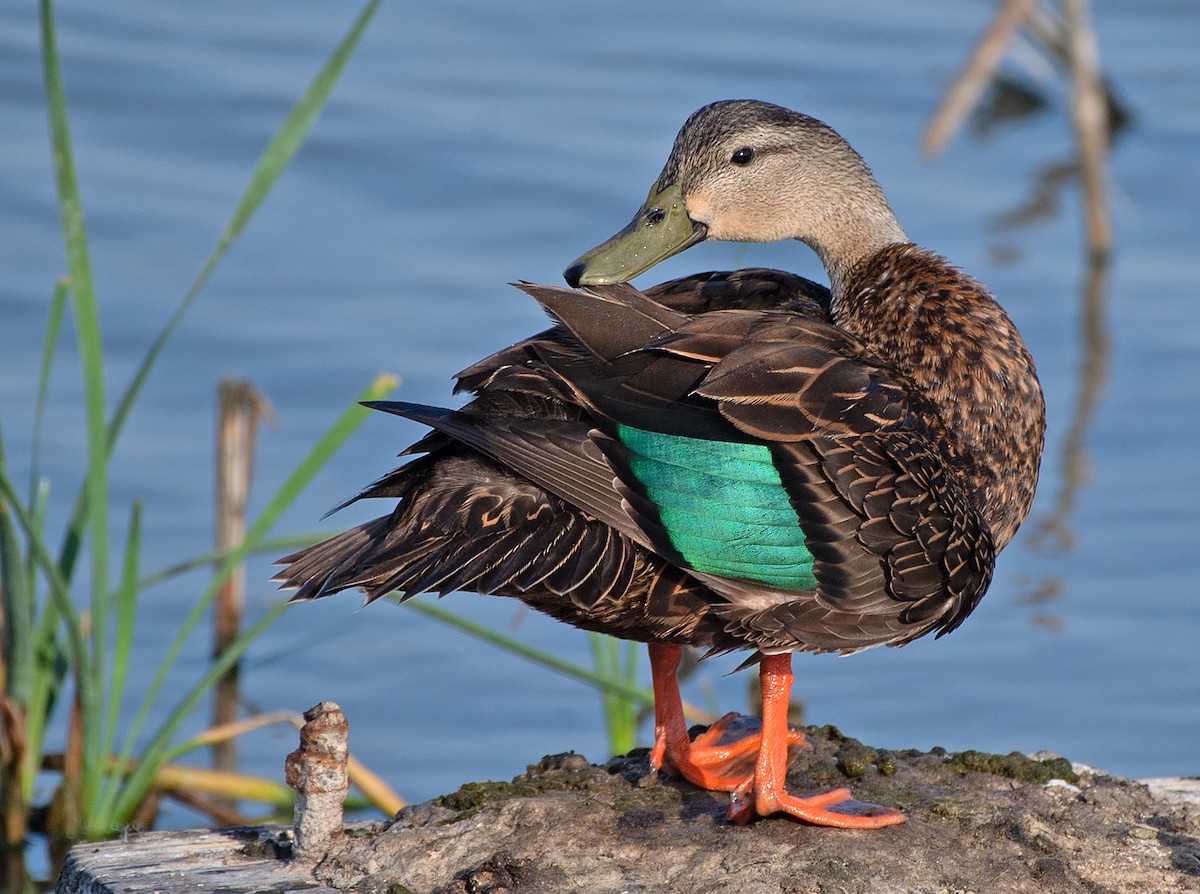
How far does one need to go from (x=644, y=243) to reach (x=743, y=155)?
33cm

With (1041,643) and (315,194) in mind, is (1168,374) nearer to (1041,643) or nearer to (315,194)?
(1041,643)

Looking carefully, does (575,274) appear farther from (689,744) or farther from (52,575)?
(52,575)

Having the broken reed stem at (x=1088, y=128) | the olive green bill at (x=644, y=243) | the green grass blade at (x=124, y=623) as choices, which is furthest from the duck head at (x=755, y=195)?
the broken reed stem at (x=1088, y=128)

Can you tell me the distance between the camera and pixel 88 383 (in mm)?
4859

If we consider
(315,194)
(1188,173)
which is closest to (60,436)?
(315,194)

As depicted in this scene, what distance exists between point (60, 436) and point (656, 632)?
4087 mm

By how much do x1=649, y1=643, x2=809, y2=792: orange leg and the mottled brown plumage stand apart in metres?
0.01

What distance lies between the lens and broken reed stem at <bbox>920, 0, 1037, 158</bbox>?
927 centimetres

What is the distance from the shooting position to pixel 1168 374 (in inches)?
337

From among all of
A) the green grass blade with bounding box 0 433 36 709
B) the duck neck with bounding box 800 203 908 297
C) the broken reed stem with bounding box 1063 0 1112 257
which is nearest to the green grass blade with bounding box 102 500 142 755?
the green grass blade with bounding box 0 433 36 709

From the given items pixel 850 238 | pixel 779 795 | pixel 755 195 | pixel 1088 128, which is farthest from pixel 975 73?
pixel 779 795

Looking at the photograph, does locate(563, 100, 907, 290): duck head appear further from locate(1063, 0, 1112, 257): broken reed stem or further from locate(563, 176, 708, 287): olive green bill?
locate(1063, 0, 1112, 257): broken reed stem

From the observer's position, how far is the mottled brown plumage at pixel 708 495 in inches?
149

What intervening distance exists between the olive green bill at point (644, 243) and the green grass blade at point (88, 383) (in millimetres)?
1350
